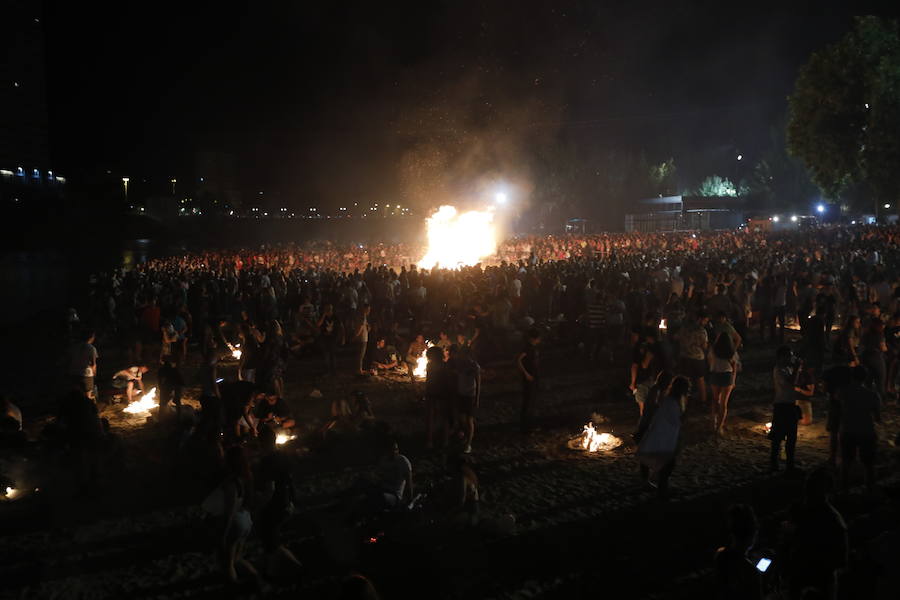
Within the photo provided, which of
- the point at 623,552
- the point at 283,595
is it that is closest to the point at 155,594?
the point at 283,595

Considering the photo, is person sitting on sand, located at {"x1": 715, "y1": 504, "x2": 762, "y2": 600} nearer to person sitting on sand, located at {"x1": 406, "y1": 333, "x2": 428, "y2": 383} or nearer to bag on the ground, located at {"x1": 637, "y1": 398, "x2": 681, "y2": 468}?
bag on the ground, located at {"x1": 637, "y1": 398, "x2": 681, "y2": 468}

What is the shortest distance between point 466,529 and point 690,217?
54589 mm

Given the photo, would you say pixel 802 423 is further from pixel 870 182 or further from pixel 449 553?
pixel 870 182

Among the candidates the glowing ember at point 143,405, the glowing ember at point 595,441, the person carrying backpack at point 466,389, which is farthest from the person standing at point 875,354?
the glowing ember at point 143,405

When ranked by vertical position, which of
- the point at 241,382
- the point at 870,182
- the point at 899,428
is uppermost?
the point at 870,182

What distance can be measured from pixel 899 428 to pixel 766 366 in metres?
3.68

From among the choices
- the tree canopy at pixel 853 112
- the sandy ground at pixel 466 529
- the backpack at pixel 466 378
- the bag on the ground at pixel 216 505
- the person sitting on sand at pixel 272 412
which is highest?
the tree canopy at pixel 853 112

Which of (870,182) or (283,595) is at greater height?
(870,182)

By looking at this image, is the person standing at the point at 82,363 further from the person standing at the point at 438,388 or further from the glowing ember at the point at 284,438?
the person standing at the point at 438,388

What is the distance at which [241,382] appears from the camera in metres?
7.91

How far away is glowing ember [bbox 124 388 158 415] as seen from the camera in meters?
10.3

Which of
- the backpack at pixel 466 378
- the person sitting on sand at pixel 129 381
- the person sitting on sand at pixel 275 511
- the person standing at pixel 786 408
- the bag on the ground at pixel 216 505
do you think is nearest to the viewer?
the bag on the ground at pixel 216 505

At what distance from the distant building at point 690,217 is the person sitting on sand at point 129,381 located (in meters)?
50.5

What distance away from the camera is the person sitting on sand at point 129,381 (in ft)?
34.6
